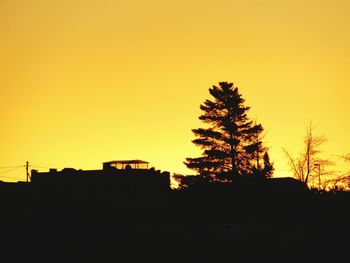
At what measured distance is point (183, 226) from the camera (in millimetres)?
31859

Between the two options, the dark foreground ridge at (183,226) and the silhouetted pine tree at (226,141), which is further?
the silhouetted pine tree at (226,141)

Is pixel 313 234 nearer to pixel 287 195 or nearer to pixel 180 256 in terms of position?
pixel 180 256

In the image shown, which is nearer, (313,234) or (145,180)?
(313,234)

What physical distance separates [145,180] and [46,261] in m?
33.9

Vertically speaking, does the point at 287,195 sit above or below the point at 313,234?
above

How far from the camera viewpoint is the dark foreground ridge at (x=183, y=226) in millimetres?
24781

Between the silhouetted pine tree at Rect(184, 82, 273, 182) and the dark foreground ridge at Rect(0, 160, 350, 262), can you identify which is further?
the silhouetted pine tree at Rect(184, 82, 273, 182)

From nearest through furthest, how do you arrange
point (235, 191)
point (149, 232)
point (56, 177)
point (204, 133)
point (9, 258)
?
point (9, 258)
point (149, 232)
point (235, 191)
point (56, 177)
point (204, 133)

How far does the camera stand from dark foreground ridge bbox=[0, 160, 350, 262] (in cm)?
2478

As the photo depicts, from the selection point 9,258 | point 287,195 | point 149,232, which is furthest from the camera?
→ point 287,195

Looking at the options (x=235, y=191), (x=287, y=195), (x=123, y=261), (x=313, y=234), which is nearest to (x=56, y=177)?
(x=235, y=191)

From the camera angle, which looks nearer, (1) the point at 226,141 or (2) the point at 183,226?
(2) the point at 183,226

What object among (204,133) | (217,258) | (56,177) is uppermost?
(204,133)

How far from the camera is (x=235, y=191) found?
40.4 m
